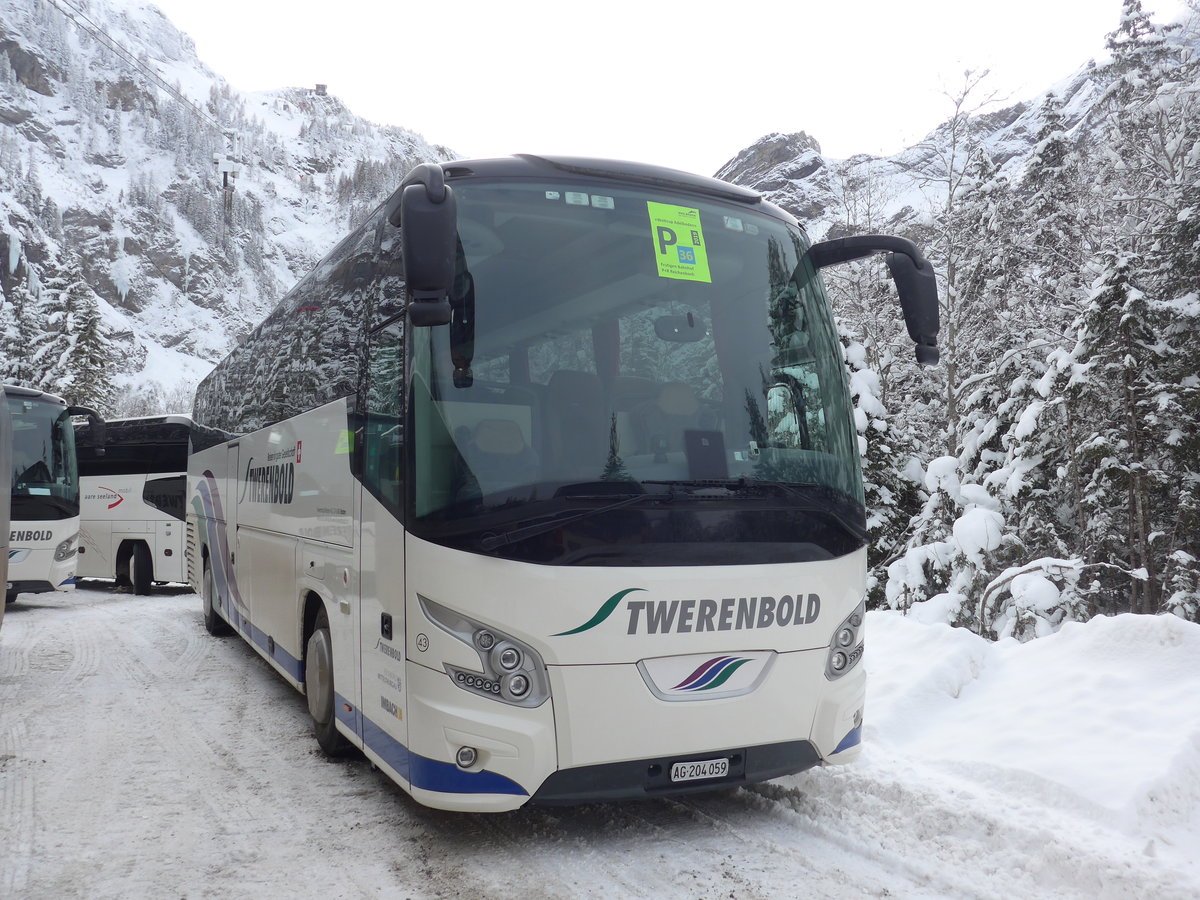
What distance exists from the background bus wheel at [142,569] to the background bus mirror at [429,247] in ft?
53.9

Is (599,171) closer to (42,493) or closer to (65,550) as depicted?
(42,493)

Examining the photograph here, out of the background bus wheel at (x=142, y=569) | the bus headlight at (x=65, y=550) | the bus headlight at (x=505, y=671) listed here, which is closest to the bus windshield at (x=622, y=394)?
the bus headlight at (x=505, y=671)

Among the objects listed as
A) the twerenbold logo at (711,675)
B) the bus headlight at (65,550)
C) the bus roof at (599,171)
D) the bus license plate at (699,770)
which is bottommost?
the bus license plate at (699,770)

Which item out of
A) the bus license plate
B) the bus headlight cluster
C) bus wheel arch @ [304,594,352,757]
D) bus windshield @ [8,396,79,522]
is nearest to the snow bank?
the bus headlight cluster

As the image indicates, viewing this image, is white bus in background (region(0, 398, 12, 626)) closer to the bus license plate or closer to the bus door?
the bus door

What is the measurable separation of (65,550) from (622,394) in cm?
1350

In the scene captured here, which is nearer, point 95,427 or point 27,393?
point 95,427

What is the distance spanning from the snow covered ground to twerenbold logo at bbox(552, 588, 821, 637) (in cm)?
97

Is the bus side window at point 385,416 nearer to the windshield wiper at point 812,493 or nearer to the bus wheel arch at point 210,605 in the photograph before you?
the windshield wiper at point 812,493

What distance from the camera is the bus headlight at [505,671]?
3.82m

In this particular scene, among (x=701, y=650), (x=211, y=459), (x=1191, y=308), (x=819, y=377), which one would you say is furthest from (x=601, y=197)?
(x=1191, y=308)

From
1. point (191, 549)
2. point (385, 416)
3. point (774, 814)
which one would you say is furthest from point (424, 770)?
point (191, 549)

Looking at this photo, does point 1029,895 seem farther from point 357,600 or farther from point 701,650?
point 357,600

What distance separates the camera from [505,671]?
3830 mm
